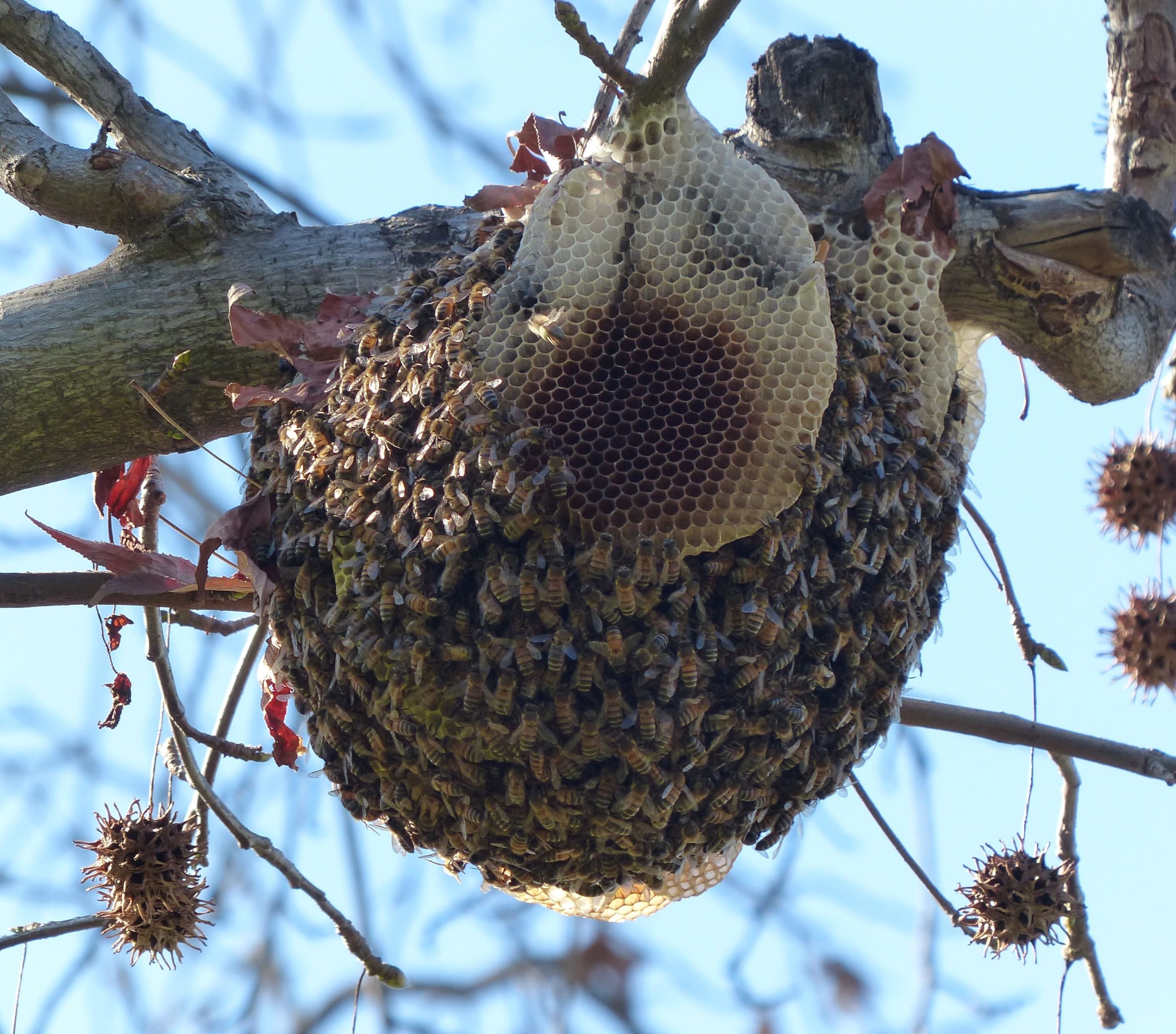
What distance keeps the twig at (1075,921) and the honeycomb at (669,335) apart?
1.39m

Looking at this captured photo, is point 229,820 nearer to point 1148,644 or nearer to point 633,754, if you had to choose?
point 633,754

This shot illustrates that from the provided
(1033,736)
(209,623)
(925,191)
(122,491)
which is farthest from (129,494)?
(1033,736)

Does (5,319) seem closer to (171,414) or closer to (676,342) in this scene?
(171,414)

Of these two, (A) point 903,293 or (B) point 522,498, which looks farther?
(A) point 903,293

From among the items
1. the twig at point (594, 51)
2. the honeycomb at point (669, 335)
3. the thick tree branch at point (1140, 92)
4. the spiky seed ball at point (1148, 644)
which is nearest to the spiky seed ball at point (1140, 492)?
the spiky seed ball at point (1148, 644)

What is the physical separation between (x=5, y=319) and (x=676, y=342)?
1.24 m

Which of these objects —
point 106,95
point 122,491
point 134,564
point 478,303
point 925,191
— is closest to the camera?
point 478,303

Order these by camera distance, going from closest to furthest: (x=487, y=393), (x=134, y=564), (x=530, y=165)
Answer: (x=487, y=393) < (x=134, y=564) < (x=530, y=165)

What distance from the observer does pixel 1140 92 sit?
3.20 m

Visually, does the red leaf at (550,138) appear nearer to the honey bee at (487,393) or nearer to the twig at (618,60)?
the twig at (618,60)

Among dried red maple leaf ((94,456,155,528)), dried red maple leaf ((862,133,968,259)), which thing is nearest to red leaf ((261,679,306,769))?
dried red maple leaf ((94,456,155,528))

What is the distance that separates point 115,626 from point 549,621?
118 cm

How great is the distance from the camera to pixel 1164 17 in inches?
126

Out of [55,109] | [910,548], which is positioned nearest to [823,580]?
[910,548]
